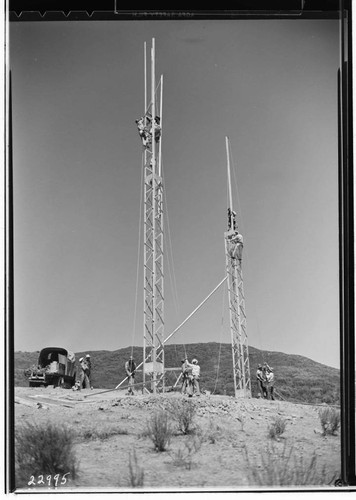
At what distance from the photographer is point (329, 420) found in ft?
26.3

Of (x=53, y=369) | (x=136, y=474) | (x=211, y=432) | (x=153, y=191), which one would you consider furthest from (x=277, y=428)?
(x=153, y=191)

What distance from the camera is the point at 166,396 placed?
Answer: 8.12 metres

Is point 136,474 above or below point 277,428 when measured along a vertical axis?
below

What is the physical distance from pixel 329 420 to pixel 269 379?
714mm

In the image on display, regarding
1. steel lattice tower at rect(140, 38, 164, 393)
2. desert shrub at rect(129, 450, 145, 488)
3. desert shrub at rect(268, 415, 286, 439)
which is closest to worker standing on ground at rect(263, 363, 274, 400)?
desert shrub at rect(268, 415, 286, 439)

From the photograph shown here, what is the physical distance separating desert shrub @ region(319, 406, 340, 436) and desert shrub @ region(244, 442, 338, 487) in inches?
11.2

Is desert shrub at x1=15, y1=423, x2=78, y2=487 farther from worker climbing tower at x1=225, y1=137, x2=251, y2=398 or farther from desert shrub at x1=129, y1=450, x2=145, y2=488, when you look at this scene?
worker climbing tower at x1=225, y1=137, x2=251, y2=398

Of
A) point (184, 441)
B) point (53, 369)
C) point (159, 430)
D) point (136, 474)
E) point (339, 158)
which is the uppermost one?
point (339, 158)

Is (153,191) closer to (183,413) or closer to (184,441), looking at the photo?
(183,413)

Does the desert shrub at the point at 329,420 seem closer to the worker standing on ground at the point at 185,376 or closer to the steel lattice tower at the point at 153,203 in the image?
the worker standing on ground at the point at 185,376

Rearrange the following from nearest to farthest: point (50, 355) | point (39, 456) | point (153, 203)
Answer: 1. point (39, 456)
2. point (50, 355)
3. point (153, 203)

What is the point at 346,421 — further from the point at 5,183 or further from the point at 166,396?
the point at 5,183

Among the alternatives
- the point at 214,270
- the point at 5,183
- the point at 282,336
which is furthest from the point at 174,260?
the point at 5,183
